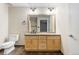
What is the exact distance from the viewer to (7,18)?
3.08 m

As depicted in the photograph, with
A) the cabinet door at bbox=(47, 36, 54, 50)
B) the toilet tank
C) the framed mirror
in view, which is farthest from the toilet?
the cabinet door at bbox=(47, 36, 54, 50)

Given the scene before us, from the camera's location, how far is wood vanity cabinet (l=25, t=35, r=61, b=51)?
11.3 ft

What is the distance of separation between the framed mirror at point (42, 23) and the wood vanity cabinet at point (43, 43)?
329mm

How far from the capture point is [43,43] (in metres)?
3.55

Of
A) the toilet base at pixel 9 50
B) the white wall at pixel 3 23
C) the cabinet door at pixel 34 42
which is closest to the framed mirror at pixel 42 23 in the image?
the cabinet door at pixel 34 42

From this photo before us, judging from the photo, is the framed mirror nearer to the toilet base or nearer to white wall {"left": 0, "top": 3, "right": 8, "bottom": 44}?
white wall {"left": 0, "top": 3, "right": 8, "bottom": 44}

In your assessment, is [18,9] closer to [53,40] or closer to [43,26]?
[43,26]

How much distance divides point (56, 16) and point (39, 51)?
1.23 m

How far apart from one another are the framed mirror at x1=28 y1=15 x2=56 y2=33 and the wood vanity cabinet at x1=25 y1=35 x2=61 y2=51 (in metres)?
0.33

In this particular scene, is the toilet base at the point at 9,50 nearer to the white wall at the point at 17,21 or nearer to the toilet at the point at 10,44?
the toilet at the point at 10,44

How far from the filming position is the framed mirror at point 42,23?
12.3 ft

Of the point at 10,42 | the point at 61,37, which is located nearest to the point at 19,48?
the point at 10,42

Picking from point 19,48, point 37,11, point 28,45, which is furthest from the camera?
point 37,11

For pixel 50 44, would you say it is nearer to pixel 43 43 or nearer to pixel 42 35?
pixel 43 43
